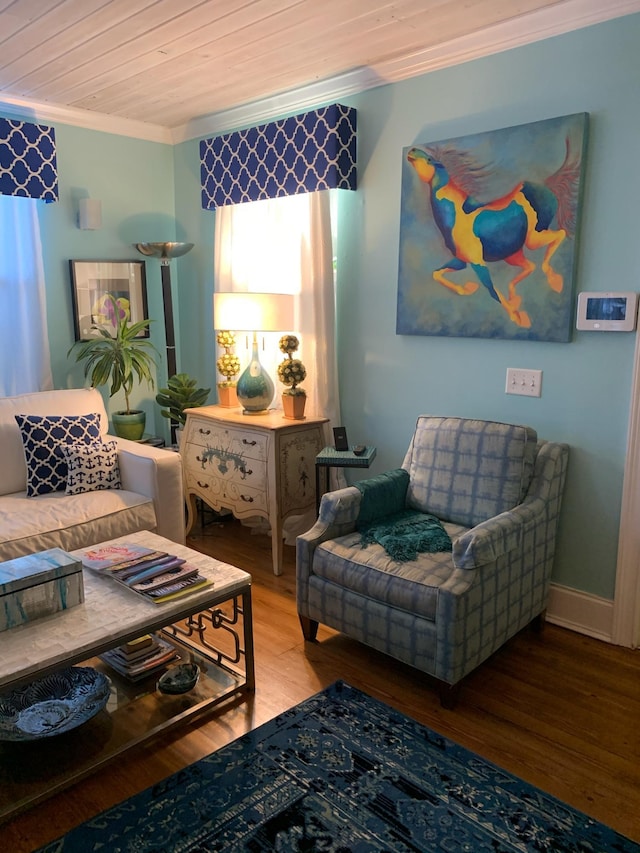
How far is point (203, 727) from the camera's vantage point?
2.22 metres

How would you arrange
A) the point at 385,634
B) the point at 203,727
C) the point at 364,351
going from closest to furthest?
the point at 203,727 < the point at 385,634 < the point at 364,351

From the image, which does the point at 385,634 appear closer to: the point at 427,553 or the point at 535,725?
the point at 427,553

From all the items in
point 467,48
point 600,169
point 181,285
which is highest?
point 467,48

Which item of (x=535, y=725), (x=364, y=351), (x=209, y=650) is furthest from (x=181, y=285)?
(x=535, y=725)

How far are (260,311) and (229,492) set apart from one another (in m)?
0.97

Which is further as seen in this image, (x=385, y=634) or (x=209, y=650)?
(x=209, y=650)

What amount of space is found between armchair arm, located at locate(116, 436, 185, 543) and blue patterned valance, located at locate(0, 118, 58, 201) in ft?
4.99

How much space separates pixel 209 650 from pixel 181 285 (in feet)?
8.68

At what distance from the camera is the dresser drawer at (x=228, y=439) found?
3.36 meters

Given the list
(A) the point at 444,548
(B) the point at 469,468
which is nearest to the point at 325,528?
(A) the point at 444,548

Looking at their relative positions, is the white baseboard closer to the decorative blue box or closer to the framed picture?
the decorative blue box

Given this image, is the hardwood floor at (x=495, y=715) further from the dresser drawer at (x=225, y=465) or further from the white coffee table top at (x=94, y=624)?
the dresser drawer at (x=225, y=465)

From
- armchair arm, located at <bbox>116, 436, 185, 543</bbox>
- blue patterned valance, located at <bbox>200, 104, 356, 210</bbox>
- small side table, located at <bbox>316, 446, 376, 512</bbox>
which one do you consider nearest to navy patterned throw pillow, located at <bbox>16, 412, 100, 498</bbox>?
armchair arm, located at <bbox>116, 436, 185, 543</bbox>

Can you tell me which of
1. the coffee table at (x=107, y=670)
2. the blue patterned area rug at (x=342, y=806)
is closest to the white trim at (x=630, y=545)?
the blue patterned area rug at (x=342, y=806)
